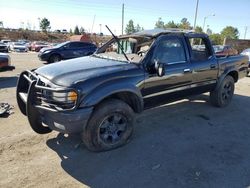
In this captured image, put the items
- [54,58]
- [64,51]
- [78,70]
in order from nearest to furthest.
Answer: [78,70] < [54,58] < [64,51]

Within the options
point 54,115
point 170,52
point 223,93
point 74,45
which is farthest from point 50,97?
point 74,45

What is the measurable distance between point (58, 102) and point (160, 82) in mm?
1942

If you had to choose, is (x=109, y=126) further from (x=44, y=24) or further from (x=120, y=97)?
(x=44, y=24)

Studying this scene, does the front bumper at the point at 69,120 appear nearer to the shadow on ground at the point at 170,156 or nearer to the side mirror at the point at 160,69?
the shadow on ground at the point at 170,156

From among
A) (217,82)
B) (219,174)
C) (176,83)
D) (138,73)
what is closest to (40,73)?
(138,73)

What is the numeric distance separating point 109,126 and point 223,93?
3.62m

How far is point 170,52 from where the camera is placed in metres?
4.87

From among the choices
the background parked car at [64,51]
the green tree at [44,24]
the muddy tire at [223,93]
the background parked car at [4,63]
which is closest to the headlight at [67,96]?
the muddy tire at [223,93]

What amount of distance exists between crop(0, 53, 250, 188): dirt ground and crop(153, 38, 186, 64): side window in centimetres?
132

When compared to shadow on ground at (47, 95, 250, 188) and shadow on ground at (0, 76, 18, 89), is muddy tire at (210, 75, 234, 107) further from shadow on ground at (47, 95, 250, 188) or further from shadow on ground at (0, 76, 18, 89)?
shadow on ground at (0, 76, 18, 89)

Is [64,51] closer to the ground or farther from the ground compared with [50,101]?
→ closer to the ground

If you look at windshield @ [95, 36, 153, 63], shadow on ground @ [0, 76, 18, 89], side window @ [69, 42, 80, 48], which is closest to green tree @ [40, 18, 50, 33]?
side window @ [69, 42, 80, 48]

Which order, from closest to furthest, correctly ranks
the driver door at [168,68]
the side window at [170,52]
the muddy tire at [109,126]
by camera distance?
the muddy tire at [109,126] < the driver door at [168,68] < the side window at [170,52]

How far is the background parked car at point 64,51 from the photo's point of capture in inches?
632
